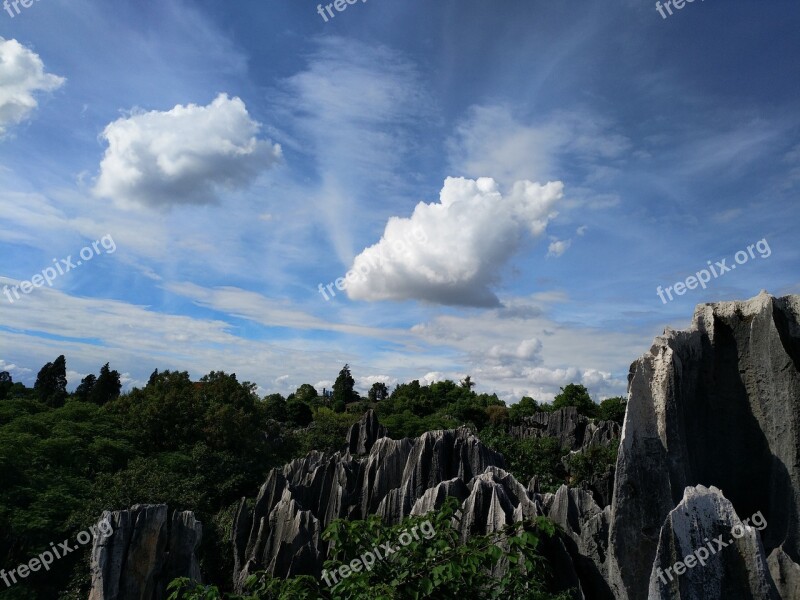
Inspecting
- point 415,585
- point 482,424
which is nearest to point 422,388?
point 482,424

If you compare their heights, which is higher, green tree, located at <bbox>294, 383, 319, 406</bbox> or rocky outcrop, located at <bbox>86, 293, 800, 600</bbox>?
green tree, located at <bbox>294, 383, 319, 406</bbox>

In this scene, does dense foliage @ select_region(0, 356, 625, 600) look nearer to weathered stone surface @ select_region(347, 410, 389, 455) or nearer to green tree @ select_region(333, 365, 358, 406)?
weathered stone surface @ select_region(347, 410, 389, 455)

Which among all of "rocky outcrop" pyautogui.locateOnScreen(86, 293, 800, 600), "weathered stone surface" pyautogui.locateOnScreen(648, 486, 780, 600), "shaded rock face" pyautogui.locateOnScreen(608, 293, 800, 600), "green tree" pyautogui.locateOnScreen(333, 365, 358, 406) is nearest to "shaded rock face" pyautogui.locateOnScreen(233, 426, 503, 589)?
"rocky outcrop" pyautogui.locateOnScreen(86, 293, 800, 600)

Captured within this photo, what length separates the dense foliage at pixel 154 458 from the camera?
1280cm

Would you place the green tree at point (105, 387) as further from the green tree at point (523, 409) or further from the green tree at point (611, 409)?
the green tree at point (611, 409)

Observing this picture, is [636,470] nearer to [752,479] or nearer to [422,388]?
[752,479]

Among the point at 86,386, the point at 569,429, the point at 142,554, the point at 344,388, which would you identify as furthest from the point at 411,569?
the point at 344,388

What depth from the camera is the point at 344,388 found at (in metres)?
60.2

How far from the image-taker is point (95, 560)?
8.03 metres

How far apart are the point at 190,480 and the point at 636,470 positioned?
48.8ft

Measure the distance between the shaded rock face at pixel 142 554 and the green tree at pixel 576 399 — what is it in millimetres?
42779

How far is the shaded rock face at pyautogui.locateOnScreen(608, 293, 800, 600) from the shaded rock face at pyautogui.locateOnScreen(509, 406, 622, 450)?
24.7 meters

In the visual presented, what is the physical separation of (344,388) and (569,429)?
30.0 meters

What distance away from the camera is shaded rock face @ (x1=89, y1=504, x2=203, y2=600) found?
317 inches
